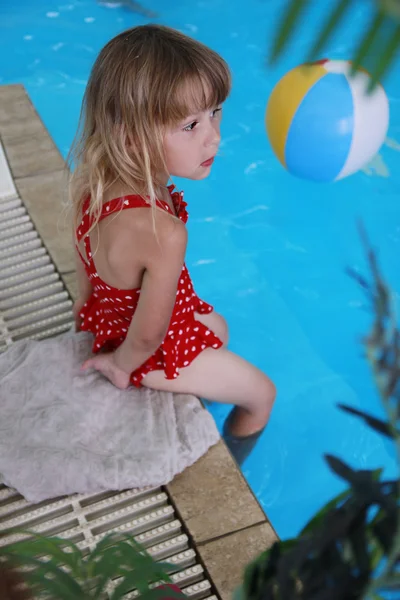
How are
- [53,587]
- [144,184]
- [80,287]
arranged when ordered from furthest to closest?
[80,287], [144,184], [53,587]

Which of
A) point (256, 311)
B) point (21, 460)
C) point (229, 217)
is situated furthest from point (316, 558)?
point (229, 217)

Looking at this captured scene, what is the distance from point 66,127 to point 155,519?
2.94 metres

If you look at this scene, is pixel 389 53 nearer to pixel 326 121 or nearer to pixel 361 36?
pixel 361 36

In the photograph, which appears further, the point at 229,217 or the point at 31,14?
the point at 31,14

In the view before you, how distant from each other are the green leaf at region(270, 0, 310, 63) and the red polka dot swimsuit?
148 cm

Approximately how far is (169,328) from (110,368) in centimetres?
20

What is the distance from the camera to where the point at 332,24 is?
26 centimetres

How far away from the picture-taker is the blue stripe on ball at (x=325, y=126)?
250 cm

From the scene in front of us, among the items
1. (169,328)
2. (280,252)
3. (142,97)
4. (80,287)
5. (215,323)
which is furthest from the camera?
(280,252)

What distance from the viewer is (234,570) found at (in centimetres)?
155

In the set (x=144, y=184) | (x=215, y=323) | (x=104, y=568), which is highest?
(x=104, y=568)

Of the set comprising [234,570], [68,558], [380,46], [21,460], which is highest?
[380,46]

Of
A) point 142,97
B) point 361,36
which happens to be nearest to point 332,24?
point 361,36

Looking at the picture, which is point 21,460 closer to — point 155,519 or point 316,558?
point 155,519
